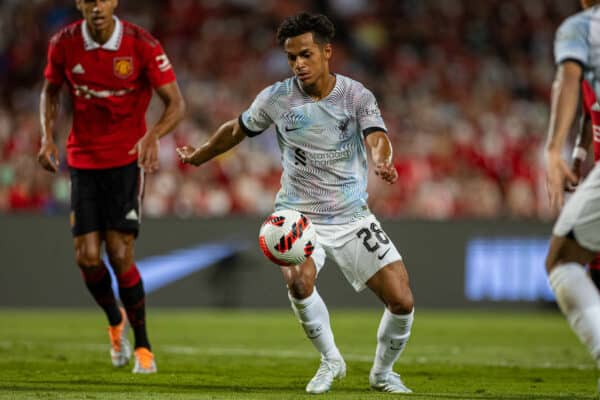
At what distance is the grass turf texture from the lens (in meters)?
7.01

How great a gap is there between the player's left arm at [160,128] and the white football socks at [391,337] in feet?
6.63

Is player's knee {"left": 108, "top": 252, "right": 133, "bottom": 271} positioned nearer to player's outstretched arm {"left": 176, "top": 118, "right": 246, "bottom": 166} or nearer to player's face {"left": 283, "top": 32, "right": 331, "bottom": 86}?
player's outstretched arm {"left": 176, "top": 118, "right": 246, "bottom": 166}

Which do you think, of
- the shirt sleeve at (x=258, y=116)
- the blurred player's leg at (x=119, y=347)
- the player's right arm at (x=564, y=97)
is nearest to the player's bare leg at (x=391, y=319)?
the shirt sleeve at (x=258, y=116)

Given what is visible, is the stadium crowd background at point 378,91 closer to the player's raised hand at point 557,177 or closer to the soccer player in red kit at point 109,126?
the soccer player in red kit at point 109,126

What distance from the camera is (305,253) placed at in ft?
22.2

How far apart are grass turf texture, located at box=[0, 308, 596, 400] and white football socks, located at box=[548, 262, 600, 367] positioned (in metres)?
1.55

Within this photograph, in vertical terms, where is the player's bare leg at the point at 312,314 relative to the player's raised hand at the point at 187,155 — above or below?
Result: below

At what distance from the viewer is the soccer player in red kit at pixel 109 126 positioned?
26.9ft

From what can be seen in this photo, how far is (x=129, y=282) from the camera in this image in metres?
8.34

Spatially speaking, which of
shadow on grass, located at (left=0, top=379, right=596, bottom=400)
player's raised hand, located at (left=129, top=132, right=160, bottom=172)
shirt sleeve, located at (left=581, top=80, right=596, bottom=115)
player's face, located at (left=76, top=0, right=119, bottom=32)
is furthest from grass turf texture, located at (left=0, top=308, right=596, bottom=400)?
player's face, located at (left=76, top=0, right=119, bottom=32)

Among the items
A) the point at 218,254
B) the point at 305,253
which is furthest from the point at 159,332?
the point at 305,253

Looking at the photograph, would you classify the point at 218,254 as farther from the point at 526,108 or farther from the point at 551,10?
the point at 551,10

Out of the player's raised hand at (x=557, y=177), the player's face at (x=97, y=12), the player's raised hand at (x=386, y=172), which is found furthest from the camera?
the player's face at (x=97, y=12)

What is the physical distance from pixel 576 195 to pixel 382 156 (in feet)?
5.04
